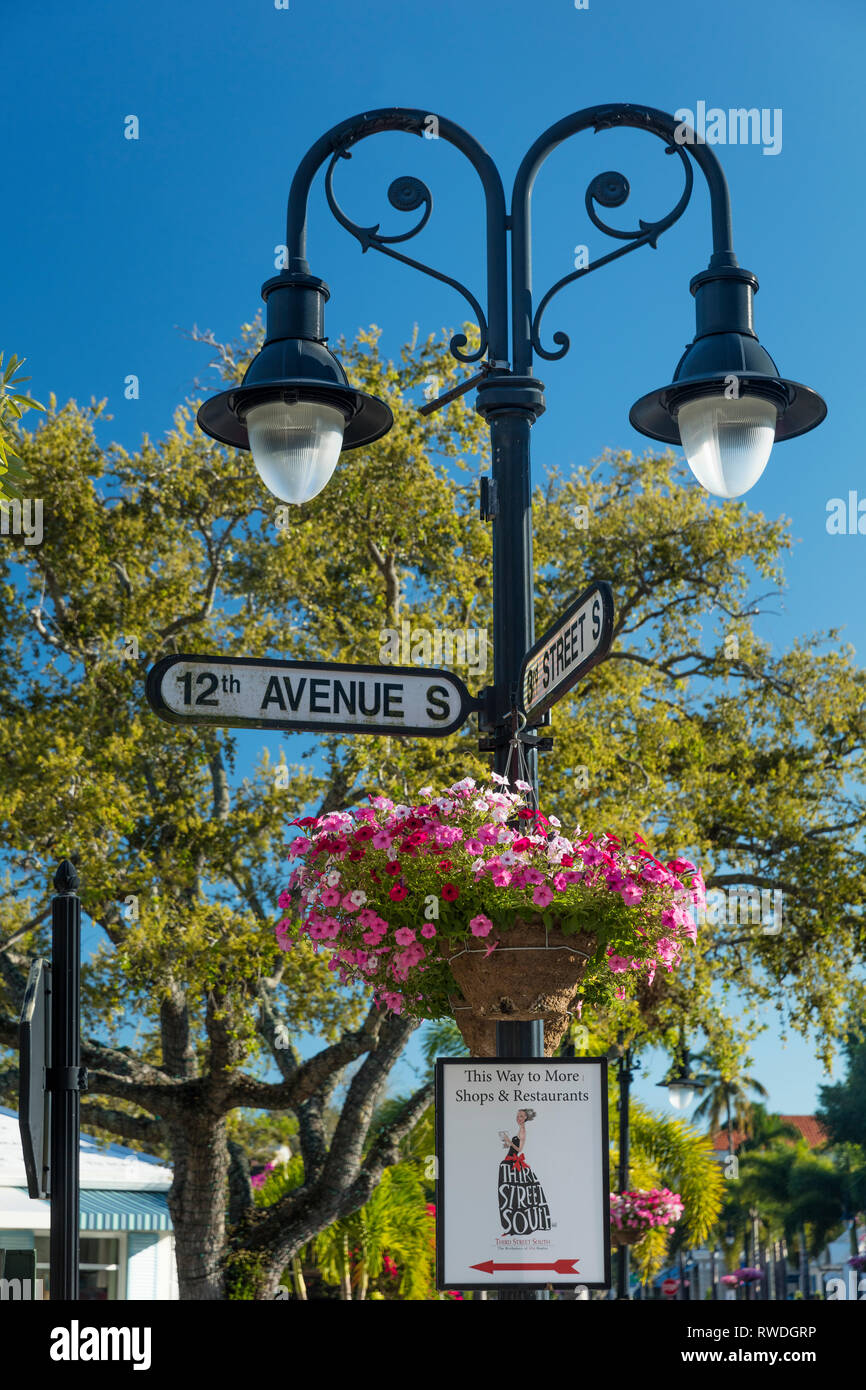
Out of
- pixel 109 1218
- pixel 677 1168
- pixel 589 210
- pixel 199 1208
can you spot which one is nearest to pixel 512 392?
pixel 589 210

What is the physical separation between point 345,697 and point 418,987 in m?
1.08

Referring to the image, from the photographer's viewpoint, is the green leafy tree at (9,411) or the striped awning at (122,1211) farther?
the striped awning at (122,1211)

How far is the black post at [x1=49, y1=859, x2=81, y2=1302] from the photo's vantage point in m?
4.16

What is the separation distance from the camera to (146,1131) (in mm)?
18266

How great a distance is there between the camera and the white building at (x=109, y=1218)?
53.9 ft

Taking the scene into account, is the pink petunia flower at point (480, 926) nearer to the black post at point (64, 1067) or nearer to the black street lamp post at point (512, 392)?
the black street lamp post at point (512, 392)

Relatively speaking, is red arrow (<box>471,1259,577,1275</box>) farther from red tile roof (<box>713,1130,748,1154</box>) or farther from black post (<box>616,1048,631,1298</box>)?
red tile roof (<box>713,1130,748,1154</box>)

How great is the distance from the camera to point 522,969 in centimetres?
404

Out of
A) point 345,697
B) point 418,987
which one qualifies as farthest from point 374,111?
point 418,987

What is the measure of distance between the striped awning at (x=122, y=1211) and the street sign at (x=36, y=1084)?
1474cm

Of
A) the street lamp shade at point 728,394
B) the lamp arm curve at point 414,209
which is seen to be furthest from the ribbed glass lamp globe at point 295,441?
the street lamp shade at point 728,394

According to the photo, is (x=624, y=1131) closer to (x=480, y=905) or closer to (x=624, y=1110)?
(x=624, y=1110)

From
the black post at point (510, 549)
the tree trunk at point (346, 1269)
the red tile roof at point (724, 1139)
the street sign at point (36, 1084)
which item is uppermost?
the black post at point (510, 549)

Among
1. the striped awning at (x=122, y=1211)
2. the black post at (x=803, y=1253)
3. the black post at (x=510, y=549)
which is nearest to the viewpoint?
the black post at (x=510, y=549)
